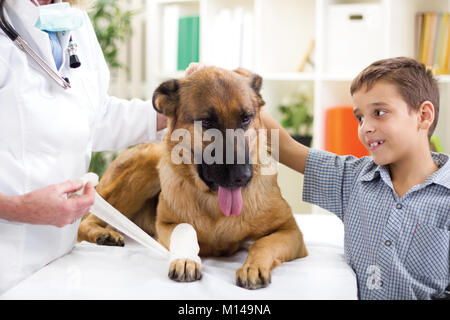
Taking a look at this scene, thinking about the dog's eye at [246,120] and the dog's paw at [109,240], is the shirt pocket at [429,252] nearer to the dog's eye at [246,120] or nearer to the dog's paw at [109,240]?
the dog's eye at [246,120]

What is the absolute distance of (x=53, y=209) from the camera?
1011 millimetres

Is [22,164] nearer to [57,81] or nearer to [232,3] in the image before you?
[57,81]

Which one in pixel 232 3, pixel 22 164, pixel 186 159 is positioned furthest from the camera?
pixel 232 3

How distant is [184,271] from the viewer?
3.60 feet

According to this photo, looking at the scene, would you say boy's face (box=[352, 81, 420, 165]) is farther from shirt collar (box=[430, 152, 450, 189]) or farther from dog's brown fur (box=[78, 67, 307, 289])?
dog's brown fur (box=[78, 67, 307, 289])

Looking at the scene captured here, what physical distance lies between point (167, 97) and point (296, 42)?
2.10m

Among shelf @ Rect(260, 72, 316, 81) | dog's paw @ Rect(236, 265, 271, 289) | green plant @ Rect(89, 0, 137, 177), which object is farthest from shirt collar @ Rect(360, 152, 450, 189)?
green plant @ Rect(89, 0, 137, 177)

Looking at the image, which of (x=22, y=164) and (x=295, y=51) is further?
(x=295, y=51)

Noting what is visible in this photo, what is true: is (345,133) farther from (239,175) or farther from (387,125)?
(239,175)

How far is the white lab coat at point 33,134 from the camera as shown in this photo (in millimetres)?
1081

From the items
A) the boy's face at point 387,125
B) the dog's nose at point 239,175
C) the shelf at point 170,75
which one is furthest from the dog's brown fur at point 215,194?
the shelf at point 170,75

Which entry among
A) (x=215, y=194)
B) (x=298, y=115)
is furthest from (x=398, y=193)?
(x=298, y=115)
